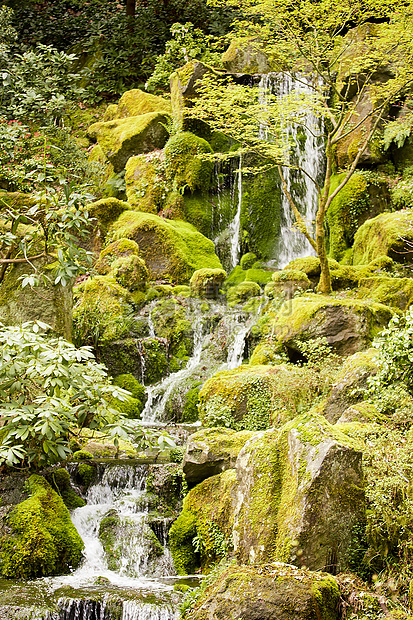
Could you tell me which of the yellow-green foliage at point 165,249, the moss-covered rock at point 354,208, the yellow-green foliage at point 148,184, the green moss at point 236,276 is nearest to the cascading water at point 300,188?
the moss-covered rock at point 354,208

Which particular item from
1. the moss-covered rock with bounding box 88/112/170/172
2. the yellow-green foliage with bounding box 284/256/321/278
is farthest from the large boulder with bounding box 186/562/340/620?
the moss-covered rock with bounding box 88/112/170/172

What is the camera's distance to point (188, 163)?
1612 centimetres

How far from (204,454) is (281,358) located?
125 inches

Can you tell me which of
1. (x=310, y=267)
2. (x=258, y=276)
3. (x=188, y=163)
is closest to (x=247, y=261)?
(x=258, y=276)

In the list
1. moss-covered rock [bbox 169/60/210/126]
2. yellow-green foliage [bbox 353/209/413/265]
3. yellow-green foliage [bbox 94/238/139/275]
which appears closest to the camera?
yellow-green foliage [bbox 353/209/413/265]

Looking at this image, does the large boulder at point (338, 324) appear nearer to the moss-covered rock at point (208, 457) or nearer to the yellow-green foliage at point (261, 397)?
the yellow-green foliage at point (261, 397)

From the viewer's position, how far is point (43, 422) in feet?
18.3

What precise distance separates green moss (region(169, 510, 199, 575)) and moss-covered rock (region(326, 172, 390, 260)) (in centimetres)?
997

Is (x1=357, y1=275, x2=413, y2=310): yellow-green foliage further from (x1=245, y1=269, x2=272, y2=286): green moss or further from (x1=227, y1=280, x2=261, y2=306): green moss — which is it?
(x1=245, y1=269, x2=272, y2=286): green moss

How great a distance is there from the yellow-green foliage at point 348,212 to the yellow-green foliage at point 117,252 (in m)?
5.21

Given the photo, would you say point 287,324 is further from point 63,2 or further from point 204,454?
point 63,2

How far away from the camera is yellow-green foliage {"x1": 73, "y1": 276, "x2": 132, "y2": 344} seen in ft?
38.4

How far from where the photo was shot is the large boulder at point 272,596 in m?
3.69

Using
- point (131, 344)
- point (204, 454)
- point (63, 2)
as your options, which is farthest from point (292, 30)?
point (63, 2)
